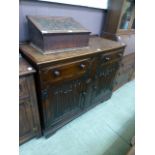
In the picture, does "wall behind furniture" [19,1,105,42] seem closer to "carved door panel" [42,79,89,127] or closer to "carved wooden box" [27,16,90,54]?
"carved wooden box" [27,16,90,54]

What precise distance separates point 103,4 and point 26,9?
963 mm

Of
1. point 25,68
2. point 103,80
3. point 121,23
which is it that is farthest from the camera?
point 121,23

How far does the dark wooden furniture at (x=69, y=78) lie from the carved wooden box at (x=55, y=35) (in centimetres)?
6

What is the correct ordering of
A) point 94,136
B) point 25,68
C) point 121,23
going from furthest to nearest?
point 121,23
point 94,136
point 25,68

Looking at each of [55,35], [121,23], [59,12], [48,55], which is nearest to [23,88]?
[48,55]

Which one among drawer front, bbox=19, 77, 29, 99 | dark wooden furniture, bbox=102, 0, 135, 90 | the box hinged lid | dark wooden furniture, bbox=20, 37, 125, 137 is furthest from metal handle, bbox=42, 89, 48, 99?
dark wooden furniture, bbox=102, 0, 135, 90

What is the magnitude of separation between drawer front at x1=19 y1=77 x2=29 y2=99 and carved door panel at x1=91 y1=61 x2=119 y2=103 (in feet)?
2.42

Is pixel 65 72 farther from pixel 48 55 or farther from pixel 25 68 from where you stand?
pixel 25 68

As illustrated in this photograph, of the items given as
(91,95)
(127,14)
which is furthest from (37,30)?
(127,14)

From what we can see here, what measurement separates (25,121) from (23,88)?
1.12 feet

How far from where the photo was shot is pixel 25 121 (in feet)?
3.52

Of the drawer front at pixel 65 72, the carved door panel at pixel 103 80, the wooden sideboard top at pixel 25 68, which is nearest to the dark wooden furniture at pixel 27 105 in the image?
the wooden sideboard top at pixel 25 68

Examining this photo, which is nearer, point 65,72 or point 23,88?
point 23,88

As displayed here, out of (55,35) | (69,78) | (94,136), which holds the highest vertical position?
(55,35)
